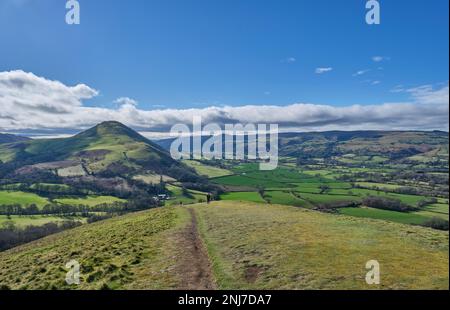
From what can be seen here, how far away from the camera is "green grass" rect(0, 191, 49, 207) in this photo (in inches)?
6078

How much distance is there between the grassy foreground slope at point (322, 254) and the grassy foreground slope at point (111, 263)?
14.0ft

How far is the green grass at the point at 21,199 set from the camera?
154375mm

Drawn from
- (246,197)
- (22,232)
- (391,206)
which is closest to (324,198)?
(246,197)

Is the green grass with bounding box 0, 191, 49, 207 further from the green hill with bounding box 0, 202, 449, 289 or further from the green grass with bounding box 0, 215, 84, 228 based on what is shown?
the green hill with bounding box 0, 202, 449, 289

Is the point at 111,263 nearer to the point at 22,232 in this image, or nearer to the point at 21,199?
the point at 22,232

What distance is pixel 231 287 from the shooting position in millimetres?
19234

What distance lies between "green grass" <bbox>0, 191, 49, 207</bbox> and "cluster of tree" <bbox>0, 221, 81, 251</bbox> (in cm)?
5187

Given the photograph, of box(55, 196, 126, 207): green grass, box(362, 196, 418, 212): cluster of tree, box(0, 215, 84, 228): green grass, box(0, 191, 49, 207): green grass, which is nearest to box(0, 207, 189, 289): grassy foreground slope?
box(362, 196, 418, 212): cluster of tree

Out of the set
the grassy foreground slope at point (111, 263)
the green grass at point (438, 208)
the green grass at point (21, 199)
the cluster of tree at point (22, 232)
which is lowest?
the green grass at point (21, 199)

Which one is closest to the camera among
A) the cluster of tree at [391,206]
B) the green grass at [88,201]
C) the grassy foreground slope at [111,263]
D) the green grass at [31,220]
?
the grassy foreground slope at [111,263]

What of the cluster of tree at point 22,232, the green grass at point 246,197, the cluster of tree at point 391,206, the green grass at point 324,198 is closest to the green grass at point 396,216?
the cluster of tree at point 391,206

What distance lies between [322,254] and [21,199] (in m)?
186

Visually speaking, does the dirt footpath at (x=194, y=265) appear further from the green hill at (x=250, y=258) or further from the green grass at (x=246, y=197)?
the green grass at (x=246, y=197)
